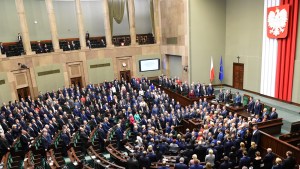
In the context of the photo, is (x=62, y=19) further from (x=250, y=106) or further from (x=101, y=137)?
(x=250, y=106)

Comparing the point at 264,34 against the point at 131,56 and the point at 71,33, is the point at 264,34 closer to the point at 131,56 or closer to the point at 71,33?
the point at 131,56

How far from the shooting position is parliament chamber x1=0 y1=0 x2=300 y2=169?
27.8ft

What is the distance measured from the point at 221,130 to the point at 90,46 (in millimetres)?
14488

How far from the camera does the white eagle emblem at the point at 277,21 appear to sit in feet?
43.4

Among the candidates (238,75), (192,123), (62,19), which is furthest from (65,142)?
(62,19)

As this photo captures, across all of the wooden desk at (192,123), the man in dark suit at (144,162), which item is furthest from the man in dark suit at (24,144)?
the wooden desk at (192,123)

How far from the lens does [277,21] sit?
45.0 feet

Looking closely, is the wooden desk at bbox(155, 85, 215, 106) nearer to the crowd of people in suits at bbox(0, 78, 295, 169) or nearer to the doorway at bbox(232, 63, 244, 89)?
the crowd of people in suits at bbox(0, 78, 295, 169)

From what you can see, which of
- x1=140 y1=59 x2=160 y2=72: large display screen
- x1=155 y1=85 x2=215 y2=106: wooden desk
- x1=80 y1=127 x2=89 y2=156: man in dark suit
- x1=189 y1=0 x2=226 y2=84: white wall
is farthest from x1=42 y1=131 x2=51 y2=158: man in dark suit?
x1=140 y1=59 x2=160 y2=72: large display screen

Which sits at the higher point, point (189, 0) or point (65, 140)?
point (189, 0)

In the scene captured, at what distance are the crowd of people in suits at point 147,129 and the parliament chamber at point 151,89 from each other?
5cm

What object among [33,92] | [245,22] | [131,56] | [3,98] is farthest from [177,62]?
[3,98]

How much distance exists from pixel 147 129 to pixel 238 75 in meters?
9.90

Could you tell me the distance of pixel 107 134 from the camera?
1051cm
